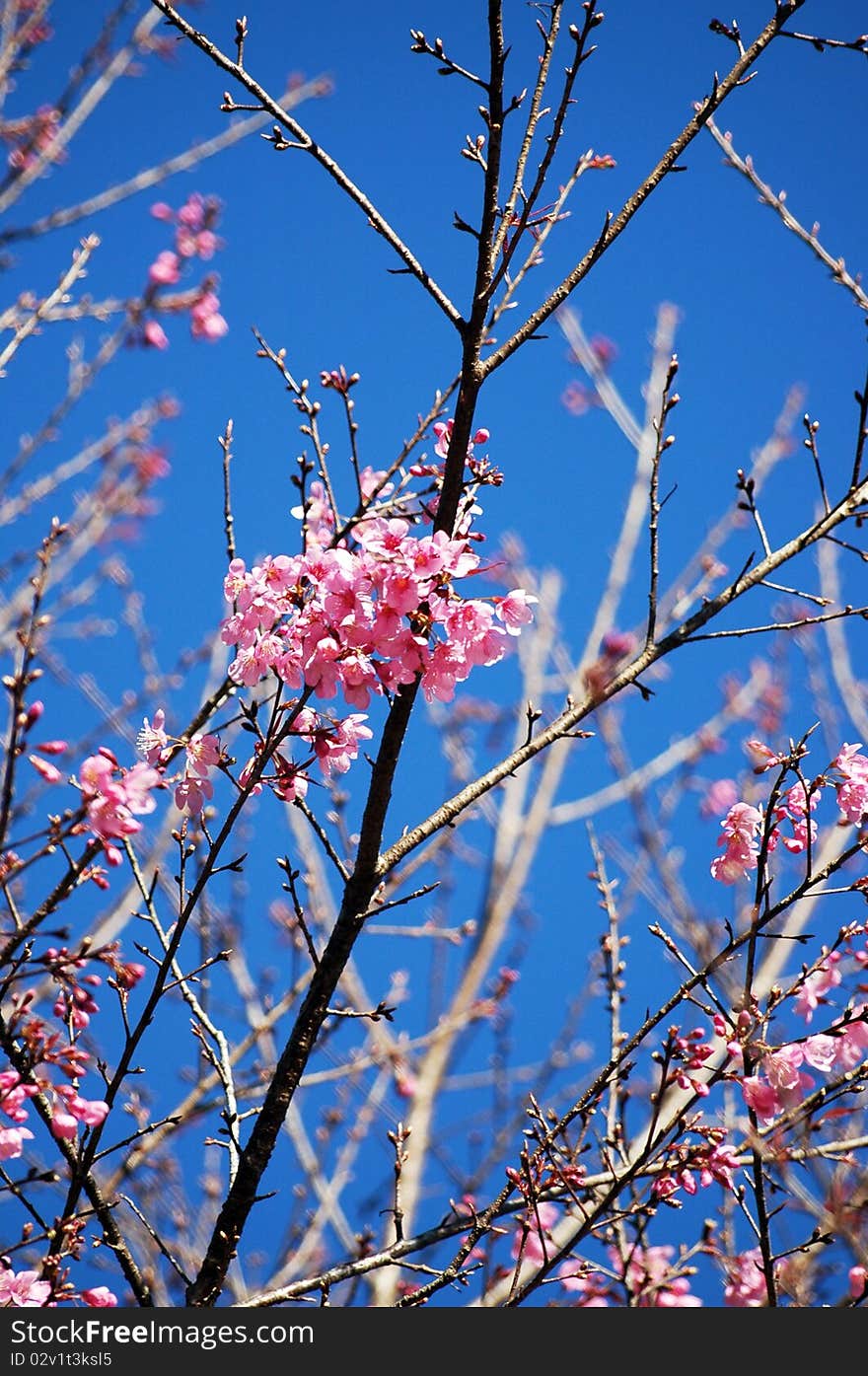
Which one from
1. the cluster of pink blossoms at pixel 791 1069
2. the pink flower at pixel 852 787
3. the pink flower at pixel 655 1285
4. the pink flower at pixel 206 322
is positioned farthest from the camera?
the pink flower at pixel 206 322

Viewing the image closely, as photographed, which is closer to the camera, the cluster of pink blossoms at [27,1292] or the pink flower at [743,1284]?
the cluster of pink blossoms at [27,1292]

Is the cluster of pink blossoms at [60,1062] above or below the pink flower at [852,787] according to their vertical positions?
below

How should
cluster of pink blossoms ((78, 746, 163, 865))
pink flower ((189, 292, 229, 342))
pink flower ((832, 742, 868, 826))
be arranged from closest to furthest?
1. cluster of pink blossoms ((78, 746, 163, 865))
2. pink flower ((832, 742, 868, 826))
3. pink flower ((189, 292, 229, 342))

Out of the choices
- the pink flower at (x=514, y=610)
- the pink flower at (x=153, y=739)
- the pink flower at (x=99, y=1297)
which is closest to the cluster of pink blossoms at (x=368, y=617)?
the pink flower at (x=514, y=610)

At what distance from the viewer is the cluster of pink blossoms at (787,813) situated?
2.61 m

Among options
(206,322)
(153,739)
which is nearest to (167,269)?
(206,322)

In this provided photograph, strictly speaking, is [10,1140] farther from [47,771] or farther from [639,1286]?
[639,1286]

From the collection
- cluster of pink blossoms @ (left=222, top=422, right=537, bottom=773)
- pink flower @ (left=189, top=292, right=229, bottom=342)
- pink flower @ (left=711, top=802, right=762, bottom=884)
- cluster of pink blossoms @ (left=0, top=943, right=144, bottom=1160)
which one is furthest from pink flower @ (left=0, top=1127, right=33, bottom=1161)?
pink flower @ (left=189, top=292, right=229, bottom=342)

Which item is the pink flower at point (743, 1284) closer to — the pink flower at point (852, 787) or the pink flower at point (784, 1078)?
the pink flower at point (784, 1078)

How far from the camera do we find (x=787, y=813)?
262cm

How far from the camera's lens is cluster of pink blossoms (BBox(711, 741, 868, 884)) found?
261cm

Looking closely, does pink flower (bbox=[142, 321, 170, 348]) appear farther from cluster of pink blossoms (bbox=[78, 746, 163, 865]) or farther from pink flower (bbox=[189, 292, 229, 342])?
cluster of pink blossoms (bbox=[78, 746, 163, 865])
